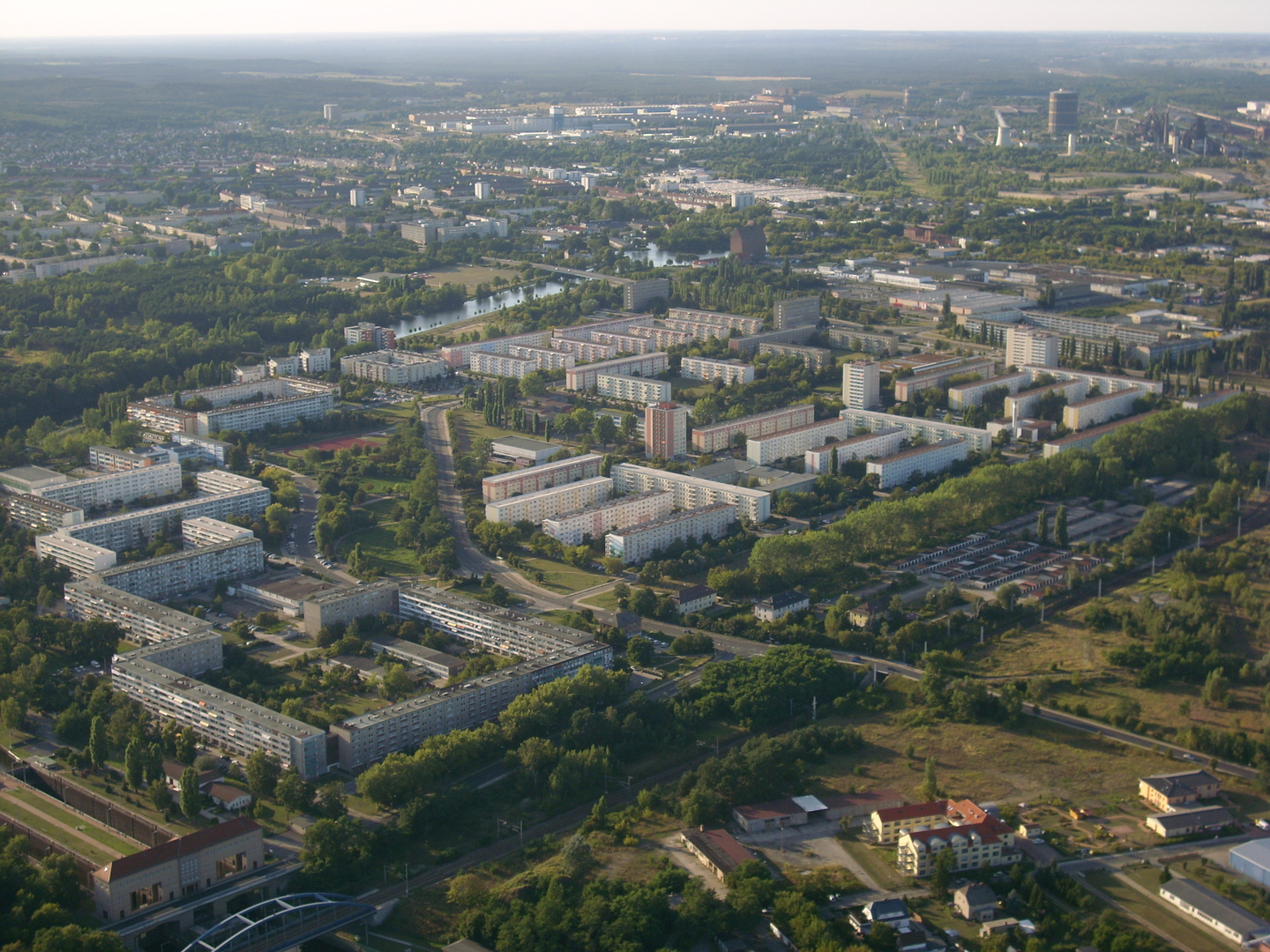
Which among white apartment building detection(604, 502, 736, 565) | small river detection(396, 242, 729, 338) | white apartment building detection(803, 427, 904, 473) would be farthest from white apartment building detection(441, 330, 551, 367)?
white apartment building detection(604, 502, 736, 565)

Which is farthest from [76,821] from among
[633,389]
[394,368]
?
[394,368]

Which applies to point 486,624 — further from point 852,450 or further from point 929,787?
point 852,450

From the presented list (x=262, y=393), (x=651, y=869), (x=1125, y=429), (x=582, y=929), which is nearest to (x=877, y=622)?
(x=651, y=869)

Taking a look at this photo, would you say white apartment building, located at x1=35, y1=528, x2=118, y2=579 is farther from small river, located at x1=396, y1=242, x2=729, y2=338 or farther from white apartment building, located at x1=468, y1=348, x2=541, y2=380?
small river, located at x1=396, y1=242, x2=729, y2=338

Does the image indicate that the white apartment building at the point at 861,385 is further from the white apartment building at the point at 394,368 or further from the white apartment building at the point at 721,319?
the white apartment building at the point at 394,368

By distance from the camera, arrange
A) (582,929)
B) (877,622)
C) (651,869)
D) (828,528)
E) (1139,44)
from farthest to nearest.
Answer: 1. (1139,44)
2. (828,528)
3. (877,622)
4. (651,869)
5. (582,929)

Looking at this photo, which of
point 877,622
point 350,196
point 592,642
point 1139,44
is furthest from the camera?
point 1139,44

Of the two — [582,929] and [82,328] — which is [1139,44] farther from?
[582,929]
